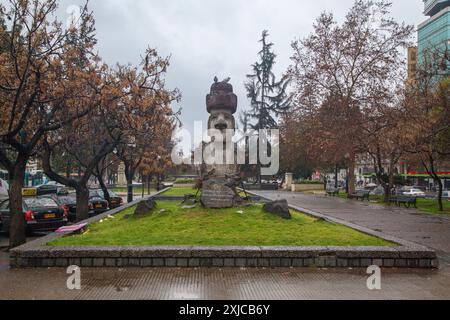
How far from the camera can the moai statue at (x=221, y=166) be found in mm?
A: 13789

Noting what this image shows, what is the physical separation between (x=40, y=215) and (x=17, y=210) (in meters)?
3.02

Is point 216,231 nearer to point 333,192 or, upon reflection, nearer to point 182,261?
point 182,261

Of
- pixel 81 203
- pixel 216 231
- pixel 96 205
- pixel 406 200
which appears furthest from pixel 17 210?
pixel 406 200

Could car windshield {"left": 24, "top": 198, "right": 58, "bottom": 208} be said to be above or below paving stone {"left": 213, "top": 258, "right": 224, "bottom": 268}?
above

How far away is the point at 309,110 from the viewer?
34469 millimetres

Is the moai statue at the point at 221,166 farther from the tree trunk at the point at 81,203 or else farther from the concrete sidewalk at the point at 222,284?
the concrete sidewalk at the point at 222,284

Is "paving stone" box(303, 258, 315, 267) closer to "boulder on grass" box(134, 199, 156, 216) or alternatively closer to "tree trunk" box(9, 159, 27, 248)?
"boulder on grass" box(134, 199, 156, 216)

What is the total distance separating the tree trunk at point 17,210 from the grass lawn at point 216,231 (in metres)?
1.80

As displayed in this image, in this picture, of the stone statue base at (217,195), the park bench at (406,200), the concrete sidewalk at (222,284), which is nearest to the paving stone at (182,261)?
the concrete sidewalk at (222,284)

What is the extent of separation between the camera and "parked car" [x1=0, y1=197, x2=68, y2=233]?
567 inches

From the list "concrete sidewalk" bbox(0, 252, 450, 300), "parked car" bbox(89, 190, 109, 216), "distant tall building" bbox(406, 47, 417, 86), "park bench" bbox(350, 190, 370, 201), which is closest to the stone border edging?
"concrete sidewalk" bbox(0, 252, 450, 300)

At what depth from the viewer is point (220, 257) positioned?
8.55 m

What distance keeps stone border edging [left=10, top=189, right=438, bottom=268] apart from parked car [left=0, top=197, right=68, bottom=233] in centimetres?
615
